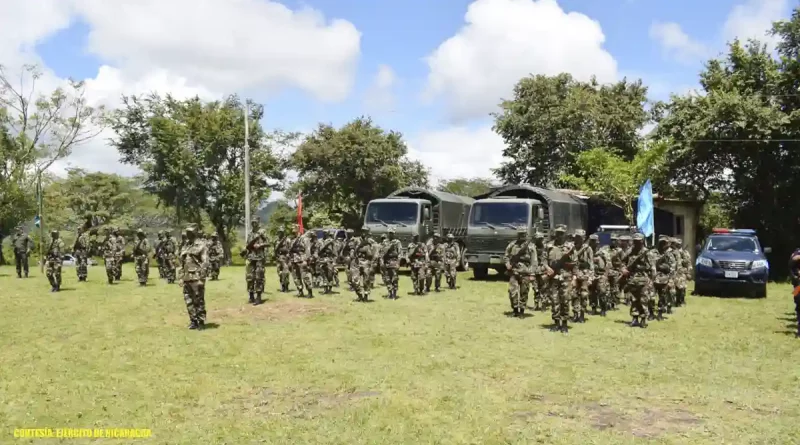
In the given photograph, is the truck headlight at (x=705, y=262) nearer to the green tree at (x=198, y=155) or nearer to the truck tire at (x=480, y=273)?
the truck tire at (x=480, y=273)

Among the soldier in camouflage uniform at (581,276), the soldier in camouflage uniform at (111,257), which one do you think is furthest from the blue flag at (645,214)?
the soldier in camouflage uniform at (111,257)

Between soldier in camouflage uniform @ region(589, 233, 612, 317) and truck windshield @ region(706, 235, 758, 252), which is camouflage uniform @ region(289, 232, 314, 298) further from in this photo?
truck windshield @ region(706, 235, 758, 252)

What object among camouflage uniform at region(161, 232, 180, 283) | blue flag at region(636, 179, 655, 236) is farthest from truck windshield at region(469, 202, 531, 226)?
camouflage uniform at region(161, 232, 180, 283)

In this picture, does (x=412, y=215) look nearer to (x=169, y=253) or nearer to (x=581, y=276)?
(x=169, y=253)

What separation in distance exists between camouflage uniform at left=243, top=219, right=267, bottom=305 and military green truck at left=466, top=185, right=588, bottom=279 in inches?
310

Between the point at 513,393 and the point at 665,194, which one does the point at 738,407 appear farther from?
the point at 665,194

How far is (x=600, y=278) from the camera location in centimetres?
1368

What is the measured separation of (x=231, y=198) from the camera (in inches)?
1273

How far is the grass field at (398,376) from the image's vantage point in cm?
647

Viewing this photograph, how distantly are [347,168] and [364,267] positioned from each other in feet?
63.4

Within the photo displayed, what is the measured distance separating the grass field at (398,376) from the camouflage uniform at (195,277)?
15.7 inches

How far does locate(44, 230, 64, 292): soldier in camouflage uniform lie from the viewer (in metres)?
18.3

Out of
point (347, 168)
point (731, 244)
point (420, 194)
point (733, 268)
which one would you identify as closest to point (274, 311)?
point (420, 194)

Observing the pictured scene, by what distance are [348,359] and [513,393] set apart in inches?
108
